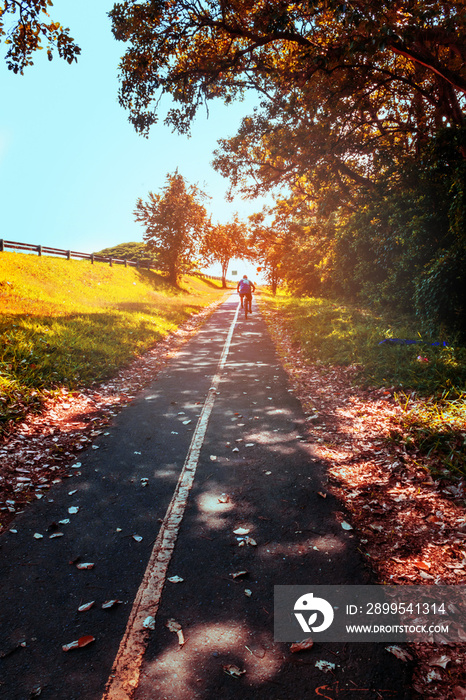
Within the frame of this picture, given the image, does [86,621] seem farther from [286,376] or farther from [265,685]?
[286,376]

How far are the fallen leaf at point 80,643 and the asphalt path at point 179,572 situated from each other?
0.06 ft

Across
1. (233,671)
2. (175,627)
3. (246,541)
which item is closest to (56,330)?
(246,541)

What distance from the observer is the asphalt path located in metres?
2.34

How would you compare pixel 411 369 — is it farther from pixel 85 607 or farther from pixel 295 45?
pixel 295 45

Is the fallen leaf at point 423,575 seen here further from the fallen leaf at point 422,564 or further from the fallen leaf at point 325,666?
the fallen leaf at point 325,666

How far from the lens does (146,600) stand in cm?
293

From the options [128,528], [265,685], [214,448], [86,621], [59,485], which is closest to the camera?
[265,685]

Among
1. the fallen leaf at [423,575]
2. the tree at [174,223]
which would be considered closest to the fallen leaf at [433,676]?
the fallen leaf at [423,575]

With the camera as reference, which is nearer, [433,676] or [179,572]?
[433,676]

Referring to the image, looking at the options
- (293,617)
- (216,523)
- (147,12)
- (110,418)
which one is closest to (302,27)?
(147,12)

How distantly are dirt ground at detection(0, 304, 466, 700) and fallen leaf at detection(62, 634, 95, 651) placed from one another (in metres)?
1.83

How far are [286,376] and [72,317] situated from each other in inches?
338

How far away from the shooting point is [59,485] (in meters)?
4.66

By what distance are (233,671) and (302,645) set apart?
0.51 metres
